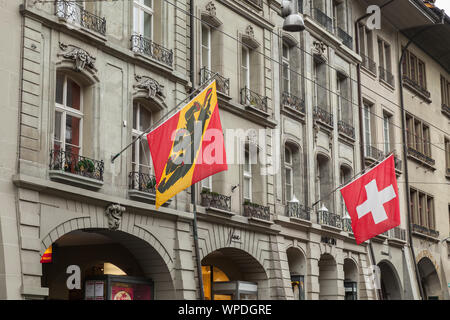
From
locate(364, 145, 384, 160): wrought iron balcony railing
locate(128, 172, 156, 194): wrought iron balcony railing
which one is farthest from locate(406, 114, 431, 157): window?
locate(128, 172, 156, 194): wrought iron balcony railing

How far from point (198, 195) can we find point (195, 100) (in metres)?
4.55

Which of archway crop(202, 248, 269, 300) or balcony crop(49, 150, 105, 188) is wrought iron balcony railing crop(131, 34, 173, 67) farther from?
archway crop(202, 248, 269, 300)

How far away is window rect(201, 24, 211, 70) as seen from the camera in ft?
78.5

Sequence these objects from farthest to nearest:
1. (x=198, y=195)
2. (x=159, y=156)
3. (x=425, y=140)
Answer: (x=425, y=140) < (x=198, y=195) < (x=159, y=156)

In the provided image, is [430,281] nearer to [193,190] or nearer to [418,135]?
[418,135]

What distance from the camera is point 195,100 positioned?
59.5 feet

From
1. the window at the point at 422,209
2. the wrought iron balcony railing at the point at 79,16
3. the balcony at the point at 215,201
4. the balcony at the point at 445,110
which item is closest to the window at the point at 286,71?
the balcony at the point at 215,201

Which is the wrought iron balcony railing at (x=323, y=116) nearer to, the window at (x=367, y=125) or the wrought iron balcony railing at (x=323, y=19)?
the wrought iron balcony railing at (x=323, y=19)

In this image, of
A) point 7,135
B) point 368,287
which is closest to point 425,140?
point 368,287

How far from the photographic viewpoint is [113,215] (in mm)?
18594

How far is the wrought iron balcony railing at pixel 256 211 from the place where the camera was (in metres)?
24.0

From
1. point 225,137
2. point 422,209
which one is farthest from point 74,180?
point 422,209

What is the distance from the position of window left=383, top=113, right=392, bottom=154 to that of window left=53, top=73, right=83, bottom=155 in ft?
63.4
